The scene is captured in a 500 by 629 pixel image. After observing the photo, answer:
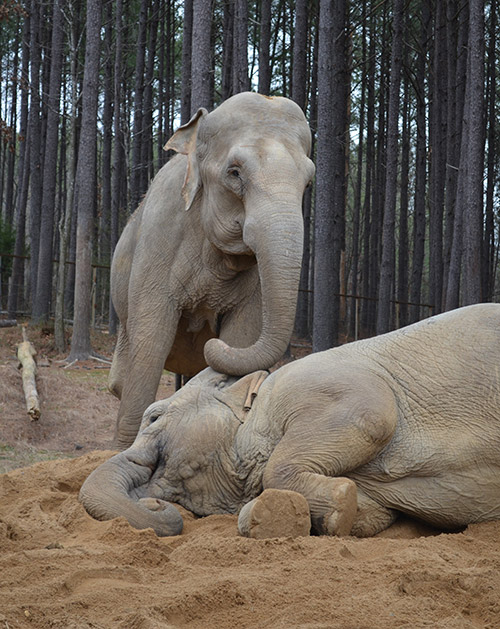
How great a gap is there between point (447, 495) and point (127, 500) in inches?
61.8

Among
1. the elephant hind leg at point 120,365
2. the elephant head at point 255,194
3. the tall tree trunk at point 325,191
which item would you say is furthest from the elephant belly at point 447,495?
the tall tree trunk at point 325,191

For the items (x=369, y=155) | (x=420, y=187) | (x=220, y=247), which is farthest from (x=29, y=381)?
(x=369, y=155)

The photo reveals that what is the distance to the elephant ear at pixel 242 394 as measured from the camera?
14.3 feet

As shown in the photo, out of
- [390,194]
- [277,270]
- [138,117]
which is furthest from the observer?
[138,117]

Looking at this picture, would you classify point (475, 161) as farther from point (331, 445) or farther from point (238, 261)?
point (331, 445)

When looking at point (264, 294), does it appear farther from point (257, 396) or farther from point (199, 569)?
point (199, 569)

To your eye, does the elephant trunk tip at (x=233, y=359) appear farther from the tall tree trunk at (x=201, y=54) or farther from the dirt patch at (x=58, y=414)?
the tall tree trunk at (x=201, y=54)

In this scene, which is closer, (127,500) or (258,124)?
(127,500)

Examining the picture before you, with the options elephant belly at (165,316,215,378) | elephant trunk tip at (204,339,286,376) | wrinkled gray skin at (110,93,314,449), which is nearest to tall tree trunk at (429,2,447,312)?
elephant belly at (165,316,215,378)

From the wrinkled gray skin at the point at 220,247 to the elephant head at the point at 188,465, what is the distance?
1.24ft

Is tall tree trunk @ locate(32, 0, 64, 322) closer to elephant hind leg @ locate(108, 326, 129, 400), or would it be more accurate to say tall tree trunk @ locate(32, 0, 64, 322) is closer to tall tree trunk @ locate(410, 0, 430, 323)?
tall tree trunk @ locate(410, 0, 430, 323)

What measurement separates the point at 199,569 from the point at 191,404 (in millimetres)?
1460

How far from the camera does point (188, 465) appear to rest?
4277 mm

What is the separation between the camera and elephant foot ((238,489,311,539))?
11.6 ft
